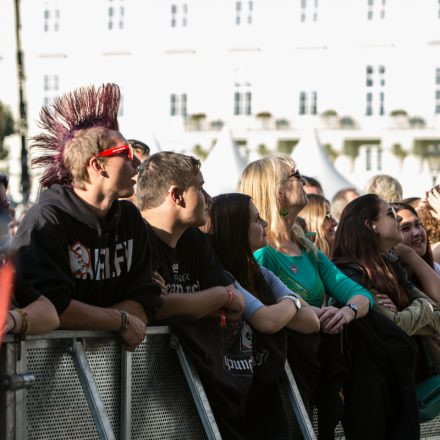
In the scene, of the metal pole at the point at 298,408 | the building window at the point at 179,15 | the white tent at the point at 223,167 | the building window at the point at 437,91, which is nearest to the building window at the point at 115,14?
the building window at the point at 179,15

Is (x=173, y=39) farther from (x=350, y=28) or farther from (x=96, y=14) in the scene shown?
(x=350, y=28)

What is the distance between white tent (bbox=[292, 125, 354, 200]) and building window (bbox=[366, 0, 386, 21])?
3055cm

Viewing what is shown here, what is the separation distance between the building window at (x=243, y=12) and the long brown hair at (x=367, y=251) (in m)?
50.4

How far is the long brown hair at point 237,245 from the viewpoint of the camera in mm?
5980

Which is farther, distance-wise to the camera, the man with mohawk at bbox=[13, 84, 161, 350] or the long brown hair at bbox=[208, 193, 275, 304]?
the long brown hair at bbox=[208, 193, 275, 304]

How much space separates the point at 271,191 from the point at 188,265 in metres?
1.22

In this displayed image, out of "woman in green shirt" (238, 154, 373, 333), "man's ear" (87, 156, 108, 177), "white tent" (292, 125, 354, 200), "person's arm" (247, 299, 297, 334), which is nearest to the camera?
"man's ear" (87, 156, 108, 177)

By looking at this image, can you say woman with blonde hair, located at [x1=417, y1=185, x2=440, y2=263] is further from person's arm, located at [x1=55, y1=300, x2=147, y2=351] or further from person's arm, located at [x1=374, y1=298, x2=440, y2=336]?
person's arm, located at [x1=55, y1=300, x2=147, y2=351]

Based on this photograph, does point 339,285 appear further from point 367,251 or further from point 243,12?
point 243,12

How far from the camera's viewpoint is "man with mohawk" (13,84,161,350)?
4.71 meters

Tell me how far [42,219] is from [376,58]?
52181mm

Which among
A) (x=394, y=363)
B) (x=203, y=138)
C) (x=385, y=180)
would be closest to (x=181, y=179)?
(x=394, y=363)

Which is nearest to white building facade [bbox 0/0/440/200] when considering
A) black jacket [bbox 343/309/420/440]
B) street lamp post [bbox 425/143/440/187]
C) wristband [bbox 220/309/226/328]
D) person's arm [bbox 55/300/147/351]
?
street lamp post [bbox 425/143/440/187]

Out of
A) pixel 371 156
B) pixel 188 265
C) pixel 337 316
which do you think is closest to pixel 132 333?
pixel 188 265
